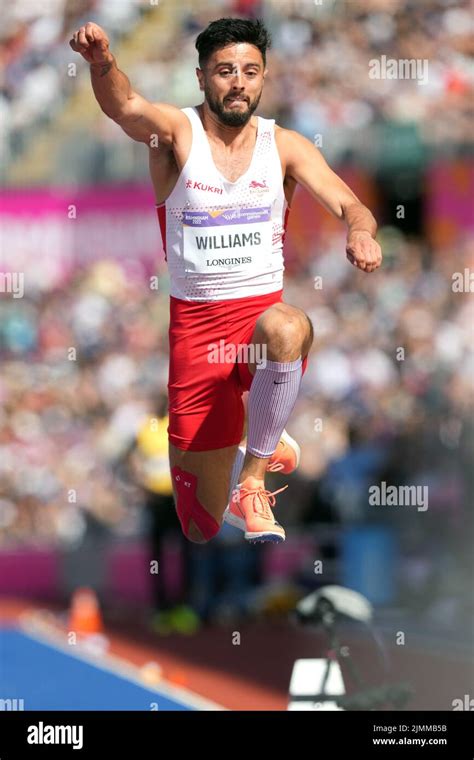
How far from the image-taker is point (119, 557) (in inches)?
463

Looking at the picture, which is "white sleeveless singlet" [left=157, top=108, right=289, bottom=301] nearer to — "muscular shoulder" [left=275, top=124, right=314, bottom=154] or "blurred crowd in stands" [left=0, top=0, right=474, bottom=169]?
Answer: "muscular shoulder" [left=275, top=124, right=314, bottom=154]

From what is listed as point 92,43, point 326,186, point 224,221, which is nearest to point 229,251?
point 224,221

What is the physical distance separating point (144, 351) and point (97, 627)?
2.24 meters

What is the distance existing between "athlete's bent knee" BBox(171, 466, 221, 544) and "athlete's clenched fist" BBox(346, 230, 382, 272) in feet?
4.89

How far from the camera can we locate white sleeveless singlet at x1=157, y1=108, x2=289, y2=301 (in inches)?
229

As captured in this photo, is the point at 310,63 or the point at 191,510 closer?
the point at 191,510

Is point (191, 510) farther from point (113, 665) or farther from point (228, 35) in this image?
point (113, 665)

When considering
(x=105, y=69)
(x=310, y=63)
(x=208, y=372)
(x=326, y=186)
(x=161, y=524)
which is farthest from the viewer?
(x=310, y=63)

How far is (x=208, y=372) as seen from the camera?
241 inches

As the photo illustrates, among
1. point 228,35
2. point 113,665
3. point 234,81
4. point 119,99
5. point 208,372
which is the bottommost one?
point 113,665

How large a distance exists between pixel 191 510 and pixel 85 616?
5.09m

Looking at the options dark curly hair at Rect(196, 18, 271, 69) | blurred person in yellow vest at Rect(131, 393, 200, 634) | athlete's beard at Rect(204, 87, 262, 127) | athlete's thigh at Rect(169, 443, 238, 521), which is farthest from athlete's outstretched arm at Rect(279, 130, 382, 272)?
blurred person in yellow vest at Rect(131, 393, 200, 634)

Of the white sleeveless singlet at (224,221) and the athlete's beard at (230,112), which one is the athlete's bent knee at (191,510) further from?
the athlete's beard at (230,112)

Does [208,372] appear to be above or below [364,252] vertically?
below
